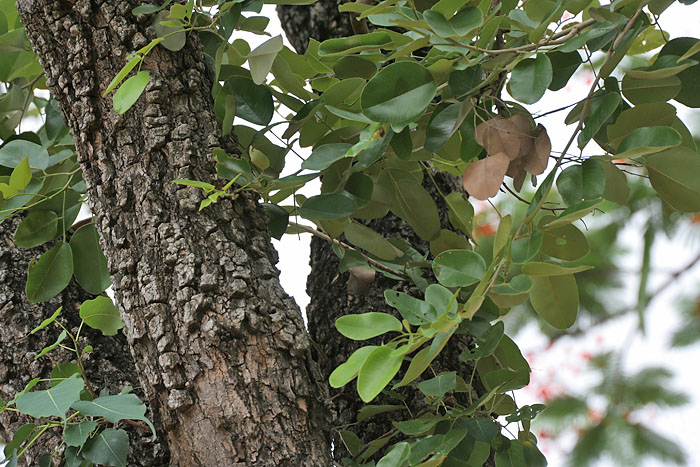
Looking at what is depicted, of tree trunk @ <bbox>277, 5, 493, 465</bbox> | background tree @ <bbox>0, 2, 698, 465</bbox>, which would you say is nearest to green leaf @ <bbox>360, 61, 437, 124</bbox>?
background tree @ <bbox>0, 2, 698, 465</bbox>

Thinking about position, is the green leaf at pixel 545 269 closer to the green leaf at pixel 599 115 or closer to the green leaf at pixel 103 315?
the green leaf at pixel 599 115

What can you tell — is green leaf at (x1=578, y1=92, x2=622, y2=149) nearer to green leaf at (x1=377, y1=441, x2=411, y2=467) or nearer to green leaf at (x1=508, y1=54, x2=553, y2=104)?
green leaf at (x1=508, y1=54, x2=553, y2=104)

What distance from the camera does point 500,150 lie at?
0.52 meters

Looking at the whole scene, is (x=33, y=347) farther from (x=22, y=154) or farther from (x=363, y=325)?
(x=363, y=325)

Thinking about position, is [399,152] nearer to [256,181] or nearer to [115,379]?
[256,181]

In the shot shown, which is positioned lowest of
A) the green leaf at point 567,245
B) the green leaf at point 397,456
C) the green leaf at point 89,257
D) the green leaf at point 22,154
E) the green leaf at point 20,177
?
the green leaf at point 397,456

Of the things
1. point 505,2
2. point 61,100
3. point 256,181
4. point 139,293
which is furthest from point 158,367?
point 505,2

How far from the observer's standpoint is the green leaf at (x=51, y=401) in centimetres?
48

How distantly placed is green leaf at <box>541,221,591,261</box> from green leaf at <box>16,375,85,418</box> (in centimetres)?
40

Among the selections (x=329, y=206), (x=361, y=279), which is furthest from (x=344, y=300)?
(x=329, y=206)

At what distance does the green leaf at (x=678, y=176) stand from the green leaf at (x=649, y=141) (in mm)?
54

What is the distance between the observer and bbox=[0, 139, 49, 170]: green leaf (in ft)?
2.26

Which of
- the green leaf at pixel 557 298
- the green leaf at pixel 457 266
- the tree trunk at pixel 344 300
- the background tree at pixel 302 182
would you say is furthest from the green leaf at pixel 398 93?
the tree trunk at pixel 344 300

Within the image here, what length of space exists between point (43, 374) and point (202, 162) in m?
0.30
